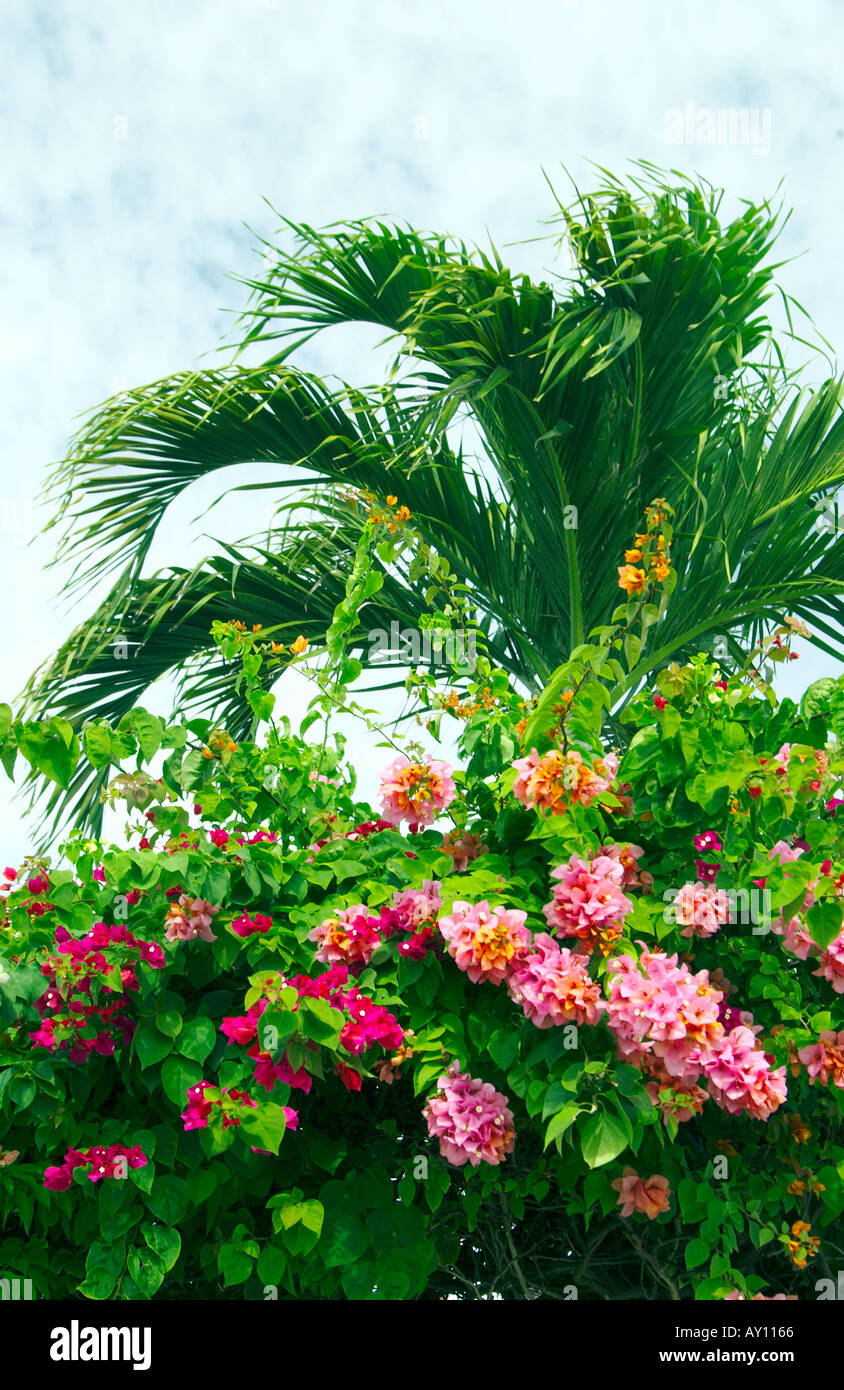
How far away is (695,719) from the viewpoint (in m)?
1.91

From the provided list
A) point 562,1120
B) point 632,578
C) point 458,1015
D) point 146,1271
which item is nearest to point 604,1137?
point 562,1120

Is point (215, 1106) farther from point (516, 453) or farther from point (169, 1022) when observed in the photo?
point (516, 453)

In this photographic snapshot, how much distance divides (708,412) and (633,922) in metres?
2.99

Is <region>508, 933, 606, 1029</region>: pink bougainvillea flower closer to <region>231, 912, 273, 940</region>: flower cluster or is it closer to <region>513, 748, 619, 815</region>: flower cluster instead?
<region>513, 748, 619, 815</region>: flower cluster

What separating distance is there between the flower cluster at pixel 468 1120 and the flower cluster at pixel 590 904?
0.28 m

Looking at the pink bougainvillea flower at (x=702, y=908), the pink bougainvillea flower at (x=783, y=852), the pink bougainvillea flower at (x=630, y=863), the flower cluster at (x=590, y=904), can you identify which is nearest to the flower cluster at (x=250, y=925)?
the flower cluster at (x=590, y=904)

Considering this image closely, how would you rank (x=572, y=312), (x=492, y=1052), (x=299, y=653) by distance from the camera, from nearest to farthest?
1. (x=492, y=1052)
2. (x=299, y=653)
3. (x=572, y=312)

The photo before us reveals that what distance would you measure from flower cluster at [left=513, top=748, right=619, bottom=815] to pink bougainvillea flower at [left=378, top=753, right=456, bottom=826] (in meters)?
0.24

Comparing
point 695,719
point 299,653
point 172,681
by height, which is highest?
point 172,681

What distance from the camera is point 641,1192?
183 cm

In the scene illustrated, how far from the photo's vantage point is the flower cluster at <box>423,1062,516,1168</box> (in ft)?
5.80

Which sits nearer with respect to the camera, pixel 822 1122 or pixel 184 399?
pixel 822 1122
